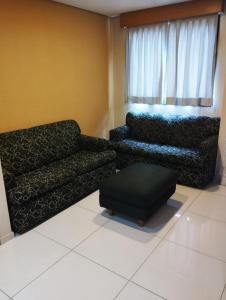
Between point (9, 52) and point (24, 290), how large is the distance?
8.04ft

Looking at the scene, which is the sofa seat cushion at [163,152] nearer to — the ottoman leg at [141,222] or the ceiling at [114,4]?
the ottoman leg at [141,222]

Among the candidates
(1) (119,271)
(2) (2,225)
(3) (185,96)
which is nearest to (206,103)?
(3) (185,96)

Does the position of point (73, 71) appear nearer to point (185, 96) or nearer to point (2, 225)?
point (185, 96)

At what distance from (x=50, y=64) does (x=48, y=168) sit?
1.45m

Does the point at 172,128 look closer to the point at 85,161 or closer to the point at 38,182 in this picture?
the point at 85,161

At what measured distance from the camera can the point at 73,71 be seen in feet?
12.2

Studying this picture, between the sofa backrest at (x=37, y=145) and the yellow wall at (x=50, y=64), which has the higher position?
the yellow wall at (x=50, y=64)

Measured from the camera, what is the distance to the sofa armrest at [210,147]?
3.04 meters

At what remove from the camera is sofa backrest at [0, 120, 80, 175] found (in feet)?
9.00

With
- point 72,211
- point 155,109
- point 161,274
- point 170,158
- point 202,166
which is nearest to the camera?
point 161,274

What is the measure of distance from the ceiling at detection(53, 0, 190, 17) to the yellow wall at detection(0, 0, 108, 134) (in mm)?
191

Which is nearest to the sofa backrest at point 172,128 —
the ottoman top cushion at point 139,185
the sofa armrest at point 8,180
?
the ottoman top cushion at point 139,185

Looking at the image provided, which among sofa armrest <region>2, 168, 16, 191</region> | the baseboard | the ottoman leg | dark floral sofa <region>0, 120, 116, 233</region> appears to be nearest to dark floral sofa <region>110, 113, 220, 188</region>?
dark floral sofa <region>0, 120, 116, 233</region>

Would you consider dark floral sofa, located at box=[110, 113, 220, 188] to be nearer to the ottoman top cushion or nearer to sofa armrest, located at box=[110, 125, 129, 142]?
sofa armrest, located at box=[110, 125, 129, 142]
